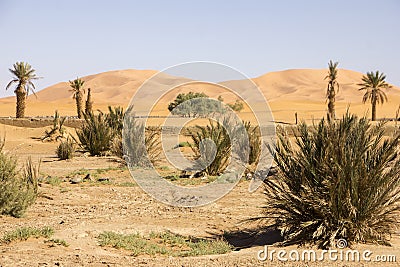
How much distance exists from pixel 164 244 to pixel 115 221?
157cm

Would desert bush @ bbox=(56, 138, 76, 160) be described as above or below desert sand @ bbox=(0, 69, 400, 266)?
above

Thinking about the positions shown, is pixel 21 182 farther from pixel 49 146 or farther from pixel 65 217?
pixel 49 146

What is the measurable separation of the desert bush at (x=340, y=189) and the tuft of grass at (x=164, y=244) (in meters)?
1.06

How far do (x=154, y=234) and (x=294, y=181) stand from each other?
97.6 inches

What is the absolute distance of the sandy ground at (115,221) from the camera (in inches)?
260

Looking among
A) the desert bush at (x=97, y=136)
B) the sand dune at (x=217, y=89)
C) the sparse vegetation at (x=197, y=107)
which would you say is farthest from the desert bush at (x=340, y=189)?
the sand dune at (x=217, y=89)

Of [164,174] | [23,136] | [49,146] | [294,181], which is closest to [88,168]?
[164,174]

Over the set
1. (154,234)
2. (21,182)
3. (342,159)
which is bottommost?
(154,234)

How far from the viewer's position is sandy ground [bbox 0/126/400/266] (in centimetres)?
660

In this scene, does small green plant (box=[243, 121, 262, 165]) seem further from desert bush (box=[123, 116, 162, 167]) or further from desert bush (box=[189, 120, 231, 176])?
desert bush (box=[123, 116, 162, 167])

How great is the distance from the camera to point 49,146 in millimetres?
27031

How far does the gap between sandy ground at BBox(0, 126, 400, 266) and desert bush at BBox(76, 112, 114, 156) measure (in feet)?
18.6

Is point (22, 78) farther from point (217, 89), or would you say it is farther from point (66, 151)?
point (217, 89)

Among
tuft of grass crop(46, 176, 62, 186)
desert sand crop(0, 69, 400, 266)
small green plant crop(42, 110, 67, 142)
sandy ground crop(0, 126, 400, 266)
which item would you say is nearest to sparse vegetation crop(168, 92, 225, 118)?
small green plant crop(42, 110, 67, 142)
